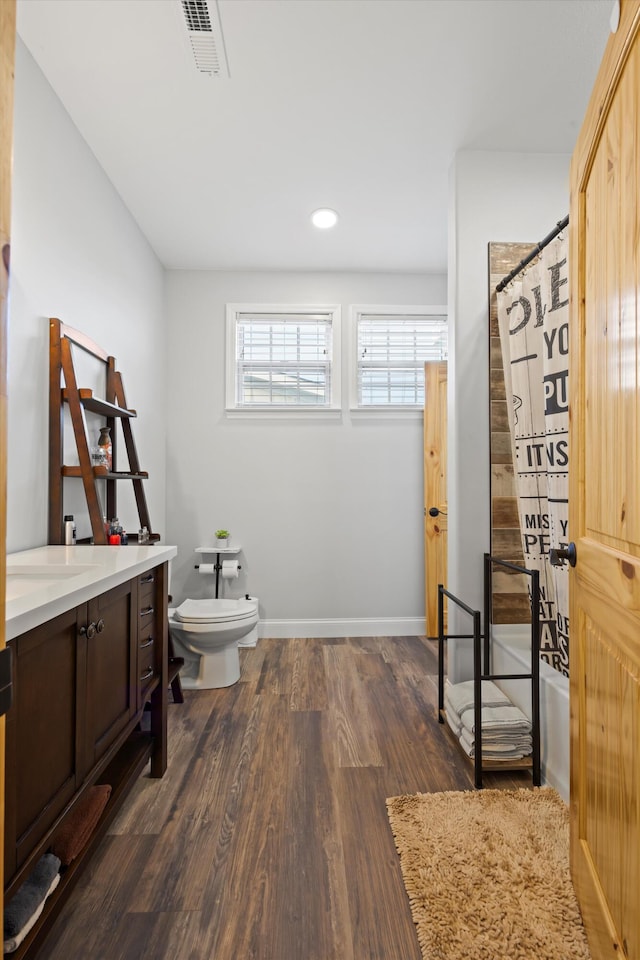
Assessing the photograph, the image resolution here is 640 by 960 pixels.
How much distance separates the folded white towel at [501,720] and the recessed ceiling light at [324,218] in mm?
2734

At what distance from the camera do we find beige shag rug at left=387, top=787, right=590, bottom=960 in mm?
1259

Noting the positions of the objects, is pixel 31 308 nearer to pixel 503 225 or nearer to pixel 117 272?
pixel 117 272

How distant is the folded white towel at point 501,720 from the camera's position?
2.02m

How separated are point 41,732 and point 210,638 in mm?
1764

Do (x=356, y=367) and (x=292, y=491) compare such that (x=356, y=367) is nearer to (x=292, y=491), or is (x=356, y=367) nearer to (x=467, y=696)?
(x=292, y=491)

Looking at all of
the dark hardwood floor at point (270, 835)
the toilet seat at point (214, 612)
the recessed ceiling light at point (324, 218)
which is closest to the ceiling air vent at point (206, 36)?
Result: the recessed ceiling light at point (324, 218)

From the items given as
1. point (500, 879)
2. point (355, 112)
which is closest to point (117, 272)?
point (355, 112)

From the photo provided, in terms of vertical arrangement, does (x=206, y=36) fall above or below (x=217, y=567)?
above

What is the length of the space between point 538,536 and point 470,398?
73cm

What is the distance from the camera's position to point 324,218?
3129 millimetres

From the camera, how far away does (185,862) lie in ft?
5.10

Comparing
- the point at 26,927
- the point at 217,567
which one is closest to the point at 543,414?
the point at 26,927

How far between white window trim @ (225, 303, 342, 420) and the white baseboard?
59.1 inches

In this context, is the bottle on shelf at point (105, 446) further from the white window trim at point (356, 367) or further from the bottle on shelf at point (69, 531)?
the white window trim at point (356, 367)
